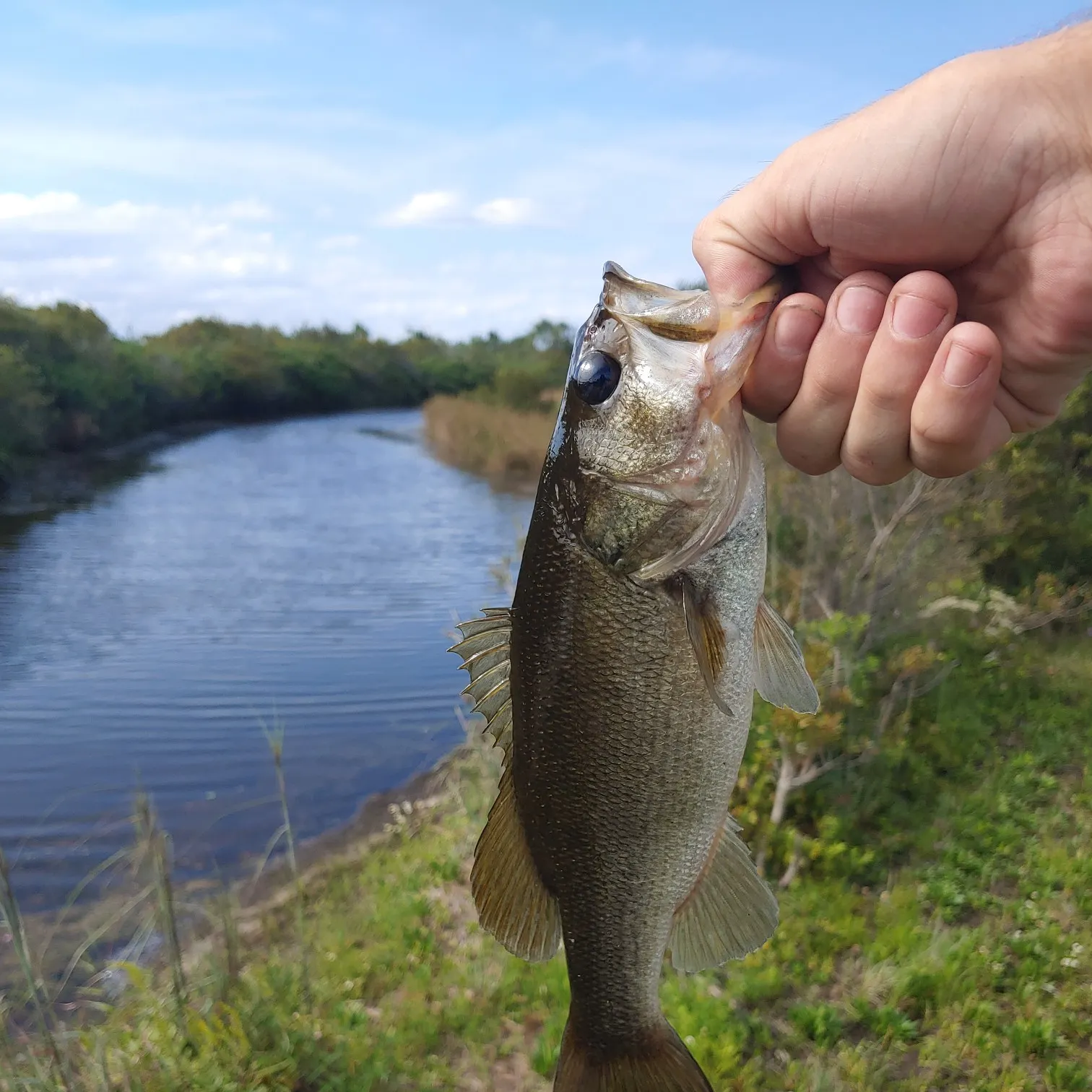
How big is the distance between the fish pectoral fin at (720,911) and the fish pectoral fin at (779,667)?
0.35 metres

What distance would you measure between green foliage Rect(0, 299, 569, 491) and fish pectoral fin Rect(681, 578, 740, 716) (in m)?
26.5

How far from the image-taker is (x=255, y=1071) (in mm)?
3520

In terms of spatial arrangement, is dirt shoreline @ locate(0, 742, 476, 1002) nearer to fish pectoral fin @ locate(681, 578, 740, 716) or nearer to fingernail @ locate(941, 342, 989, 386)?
fish pectoral fin @ locate(681, 578, 740, 716)

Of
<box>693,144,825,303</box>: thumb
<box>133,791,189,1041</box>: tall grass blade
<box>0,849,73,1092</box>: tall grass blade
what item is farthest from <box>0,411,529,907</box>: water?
<box>693,144,825,303</box>: thumb

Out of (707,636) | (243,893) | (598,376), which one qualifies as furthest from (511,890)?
(243,893)

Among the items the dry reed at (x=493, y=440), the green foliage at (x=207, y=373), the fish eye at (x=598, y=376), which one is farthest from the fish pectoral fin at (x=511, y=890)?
the green foliage at (x=207, y=373)

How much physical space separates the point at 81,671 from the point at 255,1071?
31.3 ft

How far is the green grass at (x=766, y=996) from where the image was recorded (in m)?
3.64

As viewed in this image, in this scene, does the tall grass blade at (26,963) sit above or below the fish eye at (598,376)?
below

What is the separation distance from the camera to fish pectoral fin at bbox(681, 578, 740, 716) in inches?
66.9

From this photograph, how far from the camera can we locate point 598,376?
1739 millimetres

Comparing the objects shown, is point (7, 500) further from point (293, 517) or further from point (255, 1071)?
point (255, 1071)

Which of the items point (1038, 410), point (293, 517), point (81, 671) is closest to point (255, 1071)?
point (1038, 410)

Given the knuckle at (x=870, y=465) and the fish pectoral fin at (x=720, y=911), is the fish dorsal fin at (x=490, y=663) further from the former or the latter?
the knuckle at (x=870, y=465)
